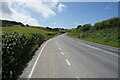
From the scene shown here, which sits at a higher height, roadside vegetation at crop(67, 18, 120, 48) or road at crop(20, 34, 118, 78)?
roadside vegetation at crop(67, 18, 120, 48)

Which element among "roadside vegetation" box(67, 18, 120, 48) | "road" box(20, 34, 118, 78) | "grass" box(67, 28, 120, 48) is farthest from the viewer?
"roadside vegetation" box(67, 18, 120, 48)

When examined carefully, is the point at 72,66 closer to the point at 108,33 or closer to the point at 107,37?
the point at 107,37

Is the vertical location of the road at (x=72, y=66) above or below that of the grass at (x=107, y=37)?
below

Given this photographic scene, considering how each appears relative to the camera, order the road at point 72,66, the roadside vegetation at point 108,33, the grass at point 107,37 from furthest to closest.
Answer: the roadside vegetation at point 108,33
the grass at point 107,37
the road at point 72,66

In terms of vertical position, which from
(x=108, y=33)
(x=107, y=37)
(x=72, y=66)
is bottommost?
(x=72, y=66)

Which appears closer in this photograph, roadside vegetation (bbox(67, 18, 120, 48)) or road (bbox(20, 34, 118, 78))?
road (bbox(20, 34, 118, 78))

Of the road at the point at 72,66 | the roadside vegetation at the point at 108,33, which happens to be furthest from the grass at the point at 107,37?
the road at the point at 72,66

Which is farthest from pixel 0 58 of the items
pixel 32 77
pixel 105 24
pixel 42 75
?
pixel 105 24

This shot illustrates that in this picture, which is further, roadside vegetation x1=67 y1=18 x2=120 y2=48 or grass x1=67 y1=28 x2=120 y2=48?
roadside vegetation x1=67 y1=18 x2=120 y2=48

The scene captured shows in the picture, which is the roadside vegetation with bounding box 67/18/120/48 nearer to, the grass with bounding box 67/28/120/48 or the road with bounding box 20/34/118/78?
the grass with bounding box 67/28/120/48

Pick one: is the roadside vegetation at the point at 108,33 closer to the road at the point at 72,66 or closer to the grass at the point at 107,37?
the grass at the point at 107,37

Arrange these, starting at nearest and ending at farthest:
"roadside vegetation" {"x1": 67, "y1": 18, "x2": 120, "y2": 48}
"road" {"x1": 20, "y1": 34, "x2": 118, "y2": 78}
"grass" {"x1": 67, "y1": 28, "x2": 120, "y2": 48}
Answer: "road" {"x1": 20, "y1": 34, "x2": 118, "y2": 78} → "grass" {"x1": 67, "y1": 28, "x2": 120, "y2": 48} → "roadside vegetation" {"x1": 67, "y1": 18, "x2": 120, "y2": 48}

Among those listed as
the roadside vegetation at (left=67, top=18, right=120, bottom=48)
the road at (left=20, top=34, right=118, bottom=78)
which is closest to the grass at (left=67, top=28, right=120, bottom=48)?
the roadside vegetation at (left=67, top=18, right=120, bottom=48)

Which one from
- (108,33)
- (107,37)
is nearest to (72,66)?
(107,37)
